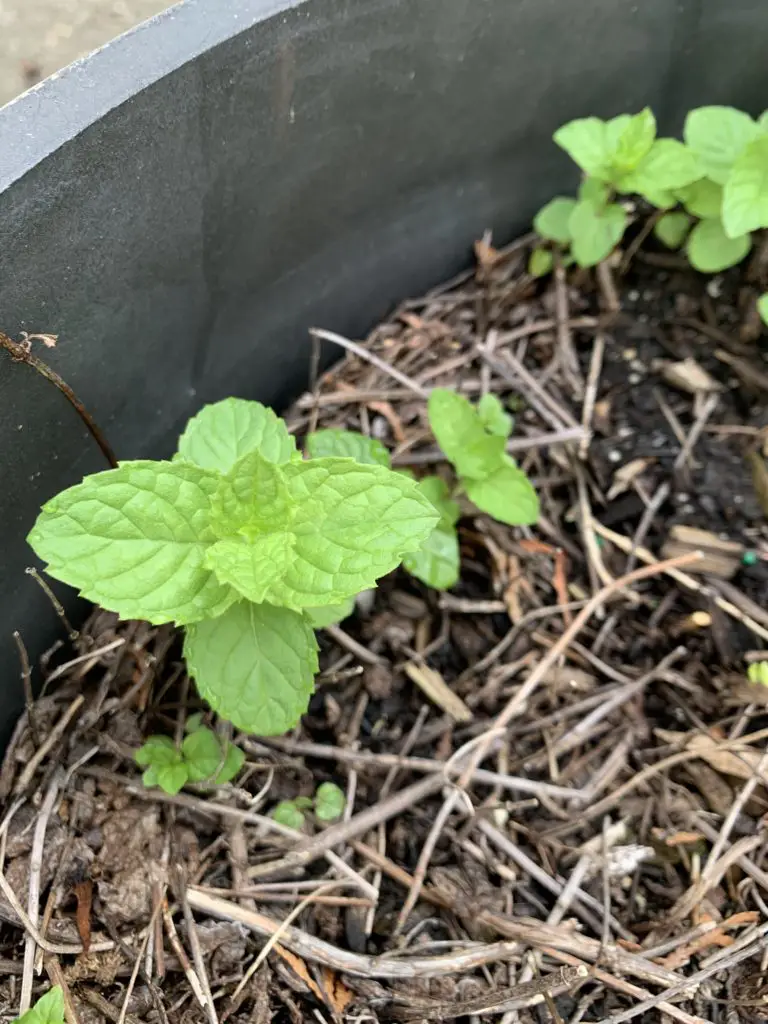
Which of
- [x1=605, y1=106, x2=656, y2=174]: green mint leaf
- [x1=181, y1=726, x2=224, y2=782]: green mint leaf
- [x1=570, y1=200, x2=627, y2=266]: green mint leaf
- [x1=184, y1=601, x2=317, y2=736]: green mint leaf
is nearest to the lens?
[x1=184, y1=601, x2=317, y2=736]: green mint leaf

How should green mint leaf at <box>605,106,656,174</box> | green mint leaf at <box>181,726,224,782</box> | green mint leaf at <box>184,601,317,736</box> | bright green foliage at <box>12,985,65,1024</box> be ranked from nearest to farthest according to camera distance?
bright green foliage at <box>12,985,65,1024</box>
green mint leaf at <box>184,601,317,736</box>
green mint leaf at <box>181,726,224,782</box>
green mint leaf at <box>605,106,656,174</box>

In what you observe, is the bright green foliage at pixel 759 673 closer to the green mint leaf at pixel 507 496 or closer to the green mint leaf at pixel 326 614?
the green mint leaf at pixel 507 496

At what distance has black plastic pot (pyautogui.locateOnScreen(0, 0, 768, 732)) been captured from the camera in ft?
3.26

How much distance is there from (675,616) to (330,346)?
76 cm

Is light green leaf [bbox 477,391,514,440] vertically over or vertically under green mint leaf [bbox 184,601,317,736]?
under

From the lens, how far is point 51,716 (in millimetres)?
1200

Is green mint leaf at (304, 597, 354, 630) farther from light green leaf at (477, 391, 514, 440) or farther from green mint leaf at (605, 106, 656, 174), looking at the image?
green mint leaf at (605, 106, 656, 174)

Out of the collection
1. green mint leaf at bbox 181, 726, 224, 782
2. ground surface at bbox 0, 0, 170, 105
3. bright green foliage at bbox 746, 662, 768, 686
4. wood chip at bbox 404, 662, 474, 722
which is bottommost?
bright green foliage at bbox 746, 662, 768, 686

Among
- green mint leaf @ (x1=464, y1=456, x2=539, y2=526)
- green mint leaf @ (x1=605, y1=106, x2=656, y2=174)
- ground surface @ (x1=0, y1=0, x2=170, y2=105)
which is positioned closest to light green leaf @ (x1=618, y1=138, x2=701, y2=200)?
green mint leaf @ (x1=605, y1=106, x2=656, y2=174)

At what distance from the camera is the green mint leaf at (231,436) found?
112cm

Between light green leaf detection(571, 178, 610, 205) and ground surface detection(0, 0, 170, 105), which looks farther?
ground surface detection(0, 0, 170, 105)

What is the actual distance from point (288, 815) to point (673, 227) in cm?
124

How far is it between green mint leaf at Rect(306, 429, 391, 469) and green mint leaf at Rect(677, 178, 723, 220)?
2.41 feet

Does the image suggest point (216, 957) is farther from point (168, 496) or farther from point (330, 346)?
point (330, 346)
